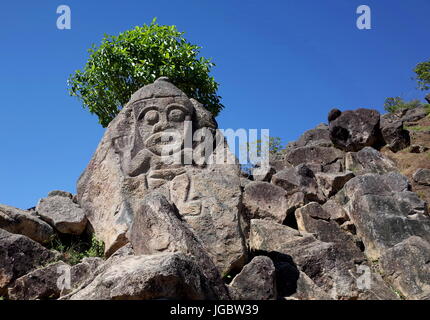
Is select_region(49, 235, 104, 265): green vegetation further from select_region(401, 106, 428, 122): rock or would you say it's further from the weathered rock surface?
select_region(401, 106, 428, 122): rock

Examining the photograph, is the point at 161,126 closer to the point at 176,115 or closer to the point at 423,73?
the point at 176,115

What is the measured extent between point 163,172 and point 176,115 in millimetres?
1501

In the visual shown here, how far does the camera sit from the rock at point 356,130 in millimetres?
22547

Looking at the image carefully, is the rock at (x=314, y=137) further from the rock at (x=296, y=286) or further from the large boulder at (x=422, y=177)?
the rock at (x=296, y=286)

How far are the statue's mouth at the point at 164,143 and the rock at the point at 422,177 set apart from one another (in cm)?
965

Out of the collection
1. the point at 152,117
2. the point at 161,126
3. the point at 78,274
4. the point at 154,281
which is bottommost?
the point at 154,281

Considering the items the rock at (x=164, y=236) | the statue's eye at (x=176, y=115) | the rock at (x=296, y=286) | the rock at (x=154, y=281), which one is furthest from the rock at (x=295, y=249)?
the rock at (x=154, y=281)

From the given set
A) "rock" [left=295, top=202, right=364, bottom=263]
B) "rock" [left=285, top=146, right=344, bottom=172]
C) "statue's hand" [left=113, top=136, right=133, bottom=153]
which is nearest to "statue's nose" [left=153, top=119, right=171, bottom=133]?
"statue's hand" [left=113, top=136, right=133, bottom=153]

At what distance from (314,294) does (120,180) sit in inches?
180

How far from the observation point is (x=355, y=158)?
66.6ft

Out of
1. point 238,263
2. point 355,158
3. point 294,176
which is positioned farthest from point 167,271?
point 355,158

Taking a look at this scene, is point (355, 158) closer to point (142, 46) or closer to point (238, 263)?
point (142, 46)

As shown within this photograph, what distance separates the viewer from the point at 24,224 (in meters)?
11.1

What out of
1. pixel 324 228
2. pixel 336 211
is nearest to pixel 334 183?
pixel 336 211
